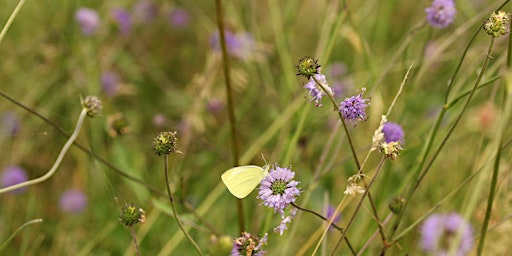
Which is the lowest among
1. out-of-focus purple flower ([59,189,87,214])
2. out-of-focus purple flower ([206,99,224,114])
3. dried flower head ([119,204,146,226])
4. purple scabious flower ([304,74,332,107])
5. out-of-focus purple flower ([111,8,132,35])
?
dried flower head ([119,204,146,226])

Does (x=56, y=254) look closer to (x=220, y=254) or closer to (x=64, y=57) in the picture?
(x=64, y=57)

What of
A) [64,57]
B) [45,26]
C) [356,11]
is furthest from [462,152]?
[45,26]

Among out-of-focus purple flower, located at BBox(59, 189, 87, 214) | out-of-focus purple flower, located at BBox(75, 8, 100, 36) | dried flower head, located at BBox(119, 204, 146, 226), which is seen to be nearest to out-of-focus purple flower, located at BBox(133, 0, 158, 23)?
out-of-focus purple flower, located at BBox(75, 8, 100, 36)

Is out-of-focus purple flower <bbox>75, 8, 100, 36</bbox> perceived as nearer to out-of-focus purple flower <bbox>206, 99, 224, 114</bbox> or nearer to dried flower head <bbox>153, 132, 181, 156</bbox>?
out-of-focus purple flower <bbox>206, 99, 224, 114</bbox>

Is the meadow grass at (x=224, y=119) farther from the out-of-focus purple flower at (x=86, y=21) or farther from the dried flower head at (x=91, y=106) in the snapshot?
the dried flower head at (x=91, y=106)

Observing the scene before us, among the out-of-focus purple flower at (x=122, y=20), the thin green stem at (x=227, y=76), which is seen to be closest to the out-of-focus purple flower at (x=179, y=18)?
the out-of-focus purple flower at (x=122, y=20)
